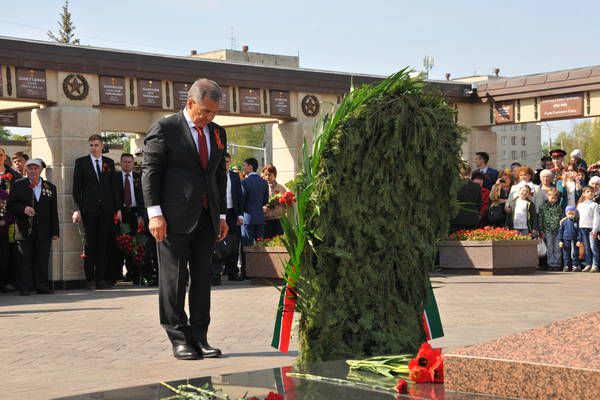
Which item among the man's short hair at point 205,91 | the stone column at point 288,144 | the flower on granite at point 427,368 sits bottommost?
the flower on granite at point 427,368

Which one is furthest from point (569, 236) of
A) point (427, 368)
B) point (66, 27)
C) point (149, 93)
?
point (66, 27)

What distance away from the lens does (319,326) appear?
608cm

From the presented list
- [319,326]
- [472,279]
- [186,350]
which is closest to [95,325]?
[186,350]

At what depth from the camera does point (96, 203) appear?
51.8 feet

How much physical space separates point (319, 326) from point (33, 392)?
1811mm

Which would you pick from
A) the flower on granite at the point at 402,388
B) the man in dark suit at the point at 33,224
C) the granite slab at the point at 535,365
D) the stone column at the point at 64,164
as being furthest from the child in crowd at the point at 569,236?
the flower on granite at the point at 402,388

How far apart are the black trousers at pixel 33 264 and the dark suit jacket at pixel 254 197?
3632mm

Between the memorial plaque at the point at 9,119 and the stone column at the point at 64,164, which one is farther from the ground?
the memorial plaque at the point at 9,119

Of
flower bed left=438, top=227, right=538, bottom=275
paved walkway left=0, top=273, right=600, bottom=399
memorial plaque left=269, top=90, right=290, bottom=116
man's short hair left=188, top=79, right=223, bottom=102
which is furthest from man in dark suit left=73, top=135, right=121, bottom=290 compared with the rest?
man's short hair left=188, top=79, right=223, bottom=102

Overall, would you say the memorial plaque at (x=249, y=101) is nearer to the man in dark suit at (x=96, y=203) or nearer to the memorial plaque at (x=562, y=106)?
the man in dark suit at (x=96, y=203)

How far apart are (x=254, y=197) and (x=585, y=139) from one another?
3498 inches

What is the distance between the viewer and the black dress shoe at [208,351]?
776cm

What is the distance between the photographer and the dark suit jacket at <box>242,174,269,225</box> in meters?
17.4

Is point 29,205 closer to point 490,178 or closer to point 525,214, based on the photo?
point 525,214
